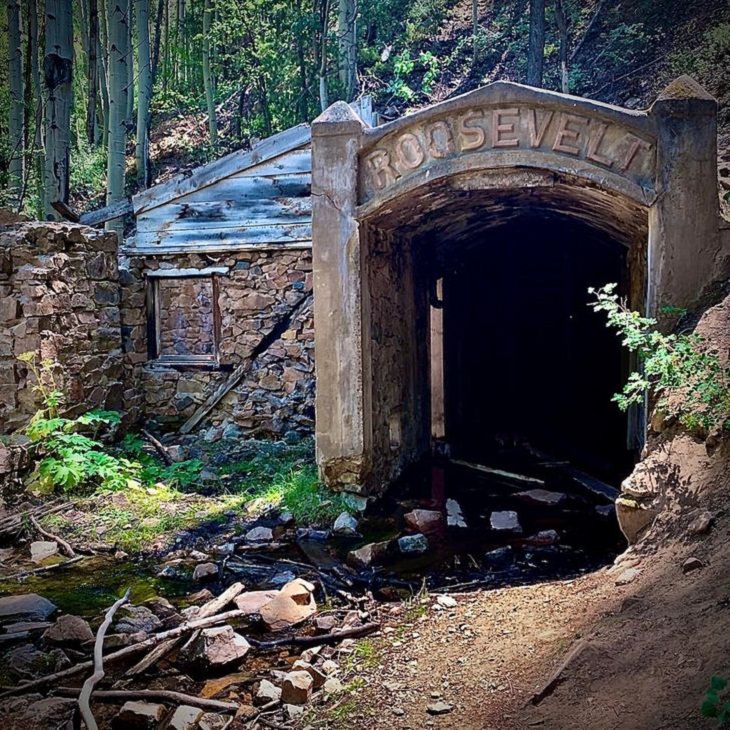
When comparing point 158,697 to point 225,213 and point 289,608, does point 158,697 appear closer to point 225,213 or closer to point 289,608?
point 289,608

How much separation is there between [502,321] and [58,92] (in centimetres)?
841

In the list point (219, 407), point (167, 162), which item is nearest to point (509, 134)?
point (219, 407)

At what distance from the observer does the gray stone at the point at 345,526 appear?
649 centimetres

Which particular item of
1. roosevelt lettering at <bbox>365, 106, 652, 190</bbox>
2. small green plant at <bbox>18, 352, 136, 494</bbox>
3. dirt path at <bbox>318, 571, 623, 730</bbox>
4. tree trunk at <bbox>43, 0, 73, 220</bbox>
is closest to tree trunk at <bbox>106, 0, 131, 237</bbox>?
tree trunk at <bbox>43, 0, 73, 220</bbox>

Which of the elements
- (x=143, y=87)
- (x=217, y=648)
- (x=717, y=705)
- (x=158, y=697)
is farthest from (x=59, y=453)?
(x=143, y=87)

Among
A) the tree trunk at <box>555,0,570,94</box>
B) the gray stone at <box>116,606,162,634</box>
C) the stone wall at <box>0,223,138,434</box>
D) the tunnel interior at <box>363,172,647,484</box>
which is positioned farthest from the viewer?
the tree trunk at <box>555,0,570,94</box>

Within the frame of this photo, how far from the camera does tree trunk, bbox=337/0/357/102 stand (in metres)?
14.4

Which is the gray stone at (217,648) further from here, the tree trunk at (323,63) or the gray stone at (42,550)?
the tree trunk at (323,63)

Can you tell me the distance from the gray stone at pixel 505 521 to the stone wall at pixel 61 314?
16.5ft

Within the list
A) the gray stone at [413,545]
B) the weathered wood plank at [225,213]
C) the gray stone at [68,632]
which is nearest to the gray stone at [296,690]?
the gray stone at [68,632]

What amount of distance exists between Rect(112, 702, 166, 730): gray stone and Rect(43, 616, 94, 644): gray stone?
1.07 meters

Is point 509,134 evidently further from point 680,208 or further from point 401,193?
point 680,208

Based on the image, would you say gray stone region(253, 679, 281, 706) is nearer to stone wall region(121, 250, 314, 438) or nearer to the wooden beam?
stone wall region(121, 250, 314, 438)

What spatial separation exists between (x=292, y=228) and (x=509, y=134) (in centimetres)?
394
